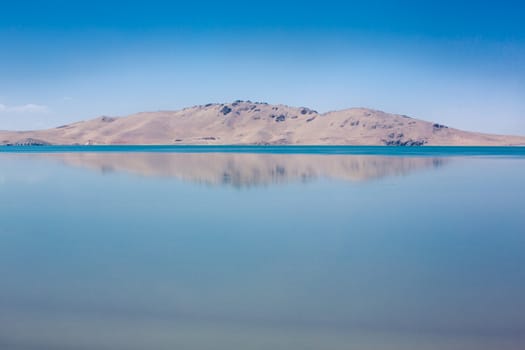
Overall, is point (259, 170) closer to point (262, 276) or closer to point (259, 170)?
point (259, 170)

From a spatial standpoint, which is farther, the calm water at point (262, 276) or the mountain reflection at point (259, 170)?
the mountain reflection at point (259, 170)

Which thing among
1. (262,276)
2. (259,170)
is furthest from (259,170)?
(262,276)

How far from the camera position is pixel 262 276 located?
29.0 feet

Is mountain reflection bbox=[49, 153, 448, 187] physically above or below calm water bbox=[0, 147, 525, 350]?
above

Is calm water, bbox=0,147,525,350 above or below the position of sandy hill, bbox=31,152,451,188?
below

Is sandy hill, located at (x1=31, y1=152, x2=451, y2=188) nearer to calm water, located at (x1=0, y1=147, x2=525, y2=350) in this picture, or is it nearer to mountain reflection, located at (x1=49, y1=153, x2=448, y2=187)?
mountain reflection, located at (x1=49, y1=153, x2=448, y2=187)

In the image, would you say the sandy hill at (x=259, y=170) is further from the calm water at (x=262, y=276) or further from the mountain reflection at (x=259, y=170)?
the calm water at (x=262, y=276)

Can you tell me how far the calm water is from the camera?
6555 millimetres

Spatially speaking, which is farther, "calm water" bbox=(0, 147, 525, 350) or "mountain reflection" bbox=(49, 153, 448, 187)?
"mountain reflection" bbox=(49, 153, 448, 187)

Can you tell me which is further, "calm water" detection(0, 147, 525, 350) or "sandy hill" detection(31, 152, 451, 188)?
"sandy hill" detection(31, 152, 451, 188)

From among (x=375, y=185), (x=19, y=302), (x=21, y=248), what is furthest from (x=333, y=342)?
(x=375, y=185)

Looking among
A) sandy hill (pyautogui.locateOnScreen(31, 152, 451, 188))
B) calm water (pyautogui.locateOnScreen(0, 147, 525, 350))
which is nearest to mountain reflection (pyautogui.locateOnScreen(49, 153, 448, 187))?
sandy hill (pyautogui.locateOnScreen(31, 152, 451, 188))

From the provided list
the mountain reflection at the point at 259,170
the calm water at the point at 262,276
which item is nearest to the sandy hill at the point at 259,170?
the mountain reflection at the point at 259,170

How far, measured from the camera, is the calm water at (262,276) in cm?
655
